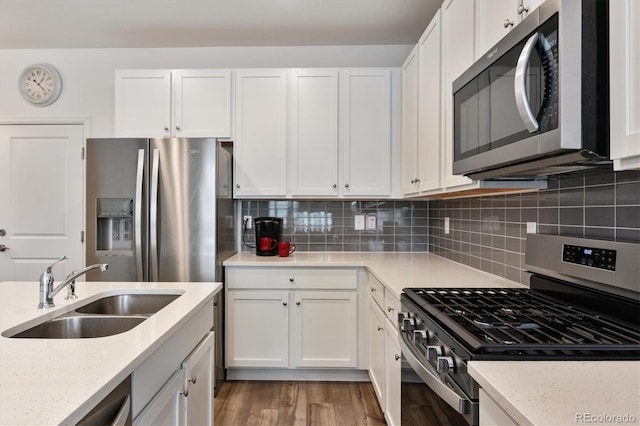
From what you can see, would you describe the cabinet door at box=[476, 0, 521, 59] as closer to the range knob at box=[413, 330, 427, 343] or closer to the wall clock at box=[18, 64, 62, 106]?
the range knob at box=[413, 330, 427, 343]

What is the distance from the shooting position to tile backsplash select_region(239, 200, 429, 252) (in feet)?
10.4

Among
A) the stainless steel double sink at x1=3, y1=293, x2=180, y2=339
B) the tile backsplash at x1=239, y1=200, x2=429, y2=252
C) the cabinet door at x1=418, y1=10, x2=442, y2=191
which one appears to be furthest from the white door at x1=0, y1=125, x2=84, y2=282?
the cabinet door at x1=418, y1=10, x2=442, y2=191

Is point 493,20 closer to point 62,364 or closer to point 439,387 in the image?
point 439,387

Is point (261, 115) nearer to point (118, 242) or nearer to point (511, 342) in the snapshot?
point (118, 242)

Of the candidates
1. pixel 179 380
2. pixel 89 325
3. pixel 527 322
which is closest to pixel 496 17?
pixel 527 322

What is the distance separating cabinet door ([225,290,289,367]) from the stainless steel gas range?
4.09 feet

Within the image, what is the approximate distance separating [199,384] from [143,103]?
7.31 feet

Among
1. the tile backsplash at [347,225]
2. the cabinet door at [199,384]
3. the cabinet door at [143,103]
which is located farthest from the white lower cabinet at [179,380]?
the cabinet door at [143,103]

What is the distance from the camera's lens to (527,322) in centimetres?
109

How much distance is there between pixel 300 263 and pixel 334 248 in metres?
0.63

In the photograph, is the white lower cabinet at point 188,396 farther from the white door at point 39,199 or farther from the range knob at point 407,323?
the white door at point 39,199

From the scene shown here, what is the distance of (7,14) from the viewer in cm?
272

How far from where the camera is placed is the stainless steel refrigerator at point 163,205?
246 centimetres

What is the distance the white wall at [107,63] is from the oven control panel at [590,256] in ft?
7.71
